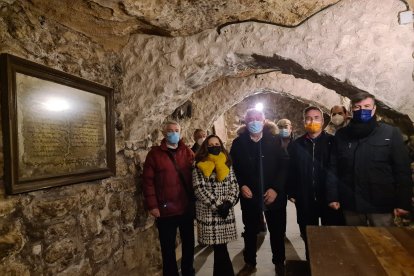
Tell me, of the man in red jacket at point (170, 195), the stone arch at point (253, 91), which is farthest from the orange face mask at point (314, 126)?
the stone arch at point (253, 91)

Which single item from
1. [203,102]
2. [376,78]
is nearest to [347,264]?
[376,78]

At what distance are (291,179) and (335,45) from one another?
3.99ft

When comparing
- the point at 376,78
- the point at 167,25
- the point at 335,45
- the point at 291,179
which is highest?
the point at 167,25

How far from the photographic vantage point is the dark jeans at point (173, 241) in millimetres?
2672

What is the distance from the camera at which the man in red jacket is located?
8.82ft

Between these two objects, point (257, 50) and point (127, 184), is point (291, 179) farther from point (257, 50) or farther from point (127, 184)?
point (127, 184)

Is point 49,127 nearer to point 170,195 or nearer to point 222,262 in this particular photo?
point 170,195

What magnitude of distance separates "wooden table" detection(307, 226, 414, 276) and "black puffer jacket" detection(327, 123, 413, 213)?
14.6 inches

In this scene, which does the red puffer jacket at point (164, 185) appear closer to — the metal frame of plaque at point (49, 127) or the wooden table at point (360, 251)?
the metal frame of plaque at point (49, 127)

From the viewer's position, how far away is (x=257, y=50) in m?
2.71

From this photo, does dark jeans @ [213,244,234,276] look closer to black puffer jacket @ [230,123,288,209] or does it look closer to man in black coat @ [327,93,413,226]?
black puffer jacket @ [230,123,288,209]

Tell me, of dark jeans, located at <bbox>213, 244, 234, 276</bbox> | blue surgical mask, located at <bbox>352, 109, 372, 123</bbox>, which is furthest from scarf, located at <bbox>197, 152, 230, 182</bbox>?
blue surgical mask, located at <bbox>352, 109, 372, 123</bbox>

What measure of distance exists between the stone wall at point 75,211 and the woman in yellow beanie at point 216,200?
69 cm

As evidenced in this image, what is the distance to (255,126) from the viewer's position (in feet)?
9.26
